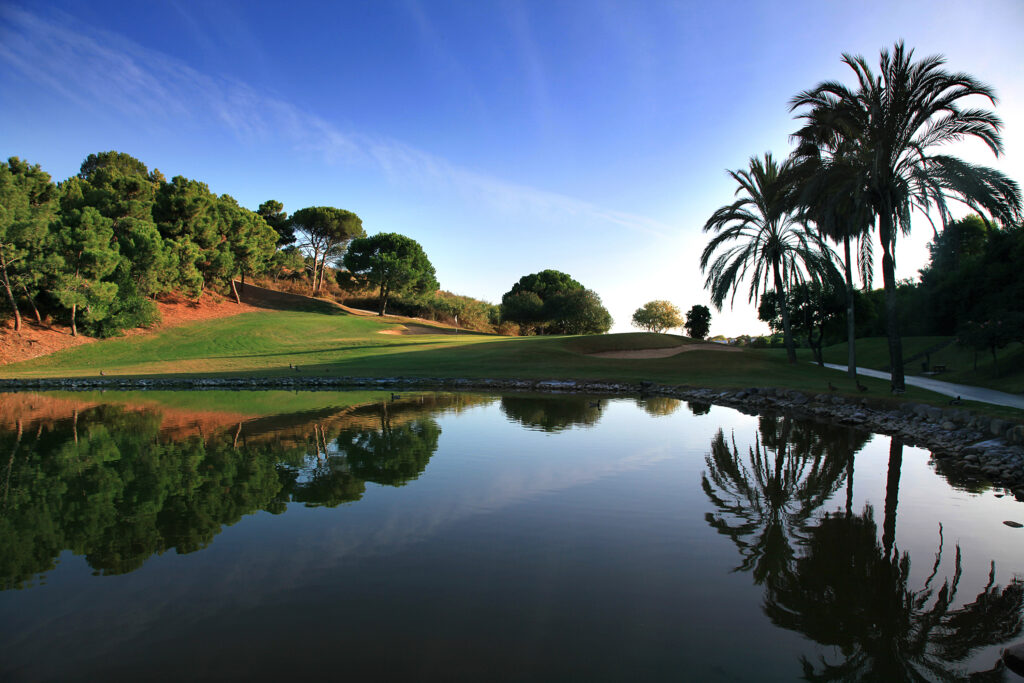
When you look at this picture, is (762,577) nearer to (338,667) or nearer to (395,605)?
(395,605)

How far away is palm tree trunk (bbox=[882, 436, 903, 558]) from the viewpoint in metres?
6.59

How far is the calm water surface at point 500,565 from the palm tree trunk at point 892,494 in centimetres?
5

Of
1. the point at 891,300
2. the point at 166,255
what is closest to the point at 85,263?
the point at 166,255

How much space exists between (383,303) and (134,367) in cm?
3353

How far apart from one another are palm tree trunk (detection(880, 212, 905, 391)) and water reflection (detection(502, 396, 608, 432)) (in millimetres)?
9636

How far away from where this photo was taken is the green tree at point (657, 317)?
85938mm

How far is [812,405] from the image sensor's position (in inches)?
746

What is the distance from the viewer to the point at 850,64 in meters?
18.1

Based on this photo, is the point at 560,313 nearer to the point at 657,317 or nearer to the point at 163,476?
the point at 657,317

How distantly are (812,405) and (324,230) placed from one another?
223 ft

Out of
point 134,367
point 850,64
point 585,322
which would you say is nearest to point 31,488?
point 850,64

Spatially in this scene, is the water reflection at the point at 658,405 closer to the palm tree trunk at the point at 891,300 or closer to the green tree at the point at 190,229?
the palm tree trunk at the point at 891,300

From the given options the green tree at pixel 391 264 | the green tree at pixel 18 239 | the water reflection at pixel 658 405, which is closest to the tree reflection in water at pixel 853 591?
the water reflection at pixel 658 405

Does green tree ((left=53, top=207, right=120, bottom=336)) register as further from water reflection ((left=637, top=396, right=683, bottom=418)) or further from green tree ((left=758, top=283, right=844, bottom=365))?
green tree ((left=758, top=283, right=844, bottom=365))
